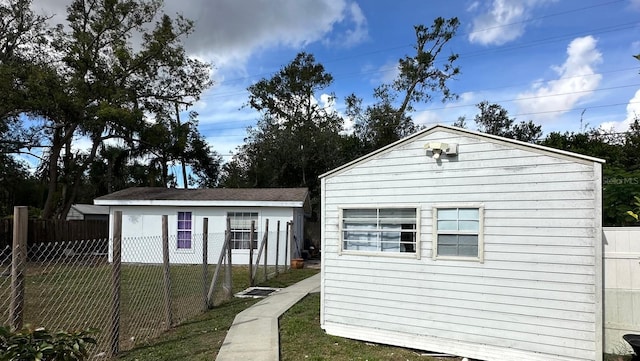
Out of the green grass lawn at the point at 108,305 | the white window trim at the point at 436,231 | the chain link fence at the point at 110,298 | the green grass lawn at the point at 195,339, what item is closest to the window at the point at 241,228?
the chain link fence at the point at 110,298

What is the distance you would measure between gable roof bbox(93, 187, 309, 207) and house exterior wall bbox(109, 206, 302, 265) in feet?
1.12

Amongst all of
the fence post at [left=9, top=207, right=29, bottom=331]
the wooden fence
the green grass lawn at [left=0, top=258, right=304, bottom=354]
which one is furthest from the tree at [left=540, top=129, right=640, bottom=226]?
the wooden fence

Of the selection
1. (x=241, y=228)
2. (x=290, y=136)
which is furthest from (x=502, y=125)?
(x=241, y=228)

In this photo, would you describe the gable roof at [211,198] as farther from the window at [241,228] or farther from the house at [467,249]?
the house at [467,249]

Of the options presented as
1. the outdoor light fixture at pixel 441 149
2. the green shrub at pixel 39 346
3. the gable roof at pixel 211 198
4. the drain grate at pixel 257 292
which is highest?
the outdoor light fixture at pixel 441 149

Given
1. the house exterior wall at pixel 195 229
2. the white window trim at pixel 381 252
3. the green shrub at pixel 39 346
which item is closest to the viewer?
the green shrub at pixel 39 346

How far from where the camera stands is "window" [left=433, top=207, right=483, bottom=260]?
215 inches

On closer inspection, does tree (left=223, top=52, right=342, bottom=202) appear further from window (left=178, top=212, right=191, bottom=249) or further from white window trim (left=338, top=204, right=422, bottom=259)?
white window trim (left=338, top=204, right=422, bottom=259)

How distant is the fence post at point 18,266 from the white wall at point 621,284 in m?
6.14

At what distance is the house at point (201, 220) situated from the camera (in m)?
16.2

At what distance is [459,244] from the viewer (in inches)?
220

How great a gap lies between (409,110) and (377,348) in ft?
82.5

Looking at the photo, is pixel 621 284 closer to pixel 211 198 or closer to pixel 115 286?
pixel 115 286

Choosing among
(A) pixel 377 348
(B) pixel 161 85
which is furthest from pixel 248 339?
(B) pixel 161 85
